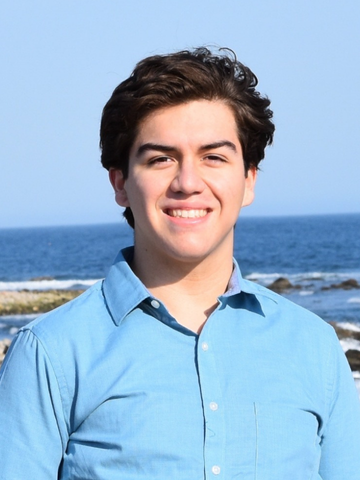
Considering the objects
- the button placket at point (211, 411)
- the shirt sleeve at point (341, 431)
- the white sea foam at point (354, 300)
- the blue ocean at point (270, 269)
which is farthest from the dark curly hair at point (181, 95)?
the white sea foam at point (354, 300)

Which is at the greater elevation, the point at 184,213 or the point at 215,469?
the point at 184,213

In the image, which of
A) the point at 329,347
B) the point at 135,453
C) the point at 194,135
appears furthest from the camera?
the point at 329,347

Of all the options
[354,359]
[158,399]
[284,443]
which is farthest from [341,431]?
[354,359]

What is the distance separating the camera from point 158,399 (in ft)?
7.63

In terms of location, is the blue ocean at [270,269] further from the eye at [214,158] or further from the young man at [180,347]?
the eye at [214,158]

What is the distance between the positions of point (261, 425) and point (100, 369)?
1.57ft

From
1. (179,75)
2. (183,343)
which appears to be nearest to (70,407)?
(183,343)

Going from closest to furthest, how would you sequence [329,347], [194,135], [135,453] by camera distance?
[135,453]
[194,135]
[329,347]

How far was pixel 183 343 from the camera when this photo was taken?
2422 mm

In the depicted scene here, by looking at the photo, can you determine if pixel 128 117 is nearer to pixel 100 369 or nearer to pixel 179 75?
pixel 179 75

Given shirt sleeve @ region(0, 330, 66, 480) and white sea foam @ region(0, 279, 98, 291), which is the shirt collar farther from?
white sea foam @ region(0, 279, 98, 291)

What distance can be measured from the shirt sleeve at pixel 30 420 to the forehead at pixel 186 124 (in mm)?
704

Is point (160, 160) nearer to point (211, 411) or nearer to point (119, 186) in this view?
point (119, 186)

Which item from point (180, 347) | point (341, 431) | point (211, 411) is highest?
point (180, 347)
